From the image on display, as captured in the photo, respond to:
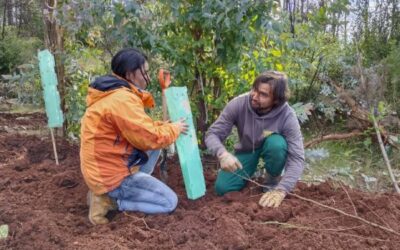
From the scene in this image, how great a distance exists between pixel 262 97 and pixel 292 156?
1.47 ft

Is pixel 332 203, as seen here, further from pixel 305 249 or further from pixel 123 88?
pixel 123 88

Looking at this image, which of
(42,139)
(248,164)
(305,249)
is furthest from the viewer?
(42,139)

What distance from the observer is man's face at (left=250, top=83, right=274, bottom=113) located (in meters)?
3.19

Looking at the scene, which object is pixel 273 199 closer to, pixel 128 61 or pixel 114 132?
pixel 114 132

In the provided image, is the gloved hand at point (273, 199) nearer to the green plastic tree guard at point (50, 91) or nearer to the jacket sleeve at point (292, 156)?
the jacket sleeve at point (292, 156)

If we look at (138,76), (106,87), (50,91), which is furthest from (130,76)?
(50,91)

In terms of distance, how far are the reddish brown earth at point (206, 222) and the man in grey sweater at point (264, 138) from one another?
0.38 feet

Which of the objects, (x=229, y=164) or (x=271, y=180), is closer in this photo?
(x=229, y=164)

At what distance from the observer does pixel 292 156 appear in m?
3.31

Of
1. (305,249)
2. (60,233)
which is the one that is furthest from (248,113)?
(60,233)

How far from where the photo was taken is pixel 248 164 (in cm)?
366

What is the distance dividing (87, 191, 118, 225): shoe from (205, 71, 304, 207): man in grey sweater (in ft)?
2.46

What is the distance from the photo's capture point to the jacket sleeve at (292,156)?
320cm

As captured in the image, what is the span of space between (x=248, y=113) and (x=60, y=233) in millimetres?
1433
